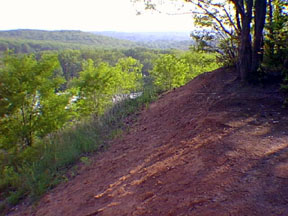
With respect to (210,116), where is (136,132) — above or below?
below

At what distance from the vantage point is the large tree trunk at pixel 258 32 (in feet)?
17.7

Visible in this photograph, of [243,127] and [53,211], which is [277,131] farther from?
[53,211]

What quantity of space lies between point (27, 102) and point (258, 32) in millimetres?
10143

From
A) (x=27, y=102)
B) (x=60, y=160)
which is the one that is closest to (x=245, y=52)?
(x=60, y=160)

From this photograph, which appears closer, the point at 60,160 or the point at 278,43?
the point at 278,43

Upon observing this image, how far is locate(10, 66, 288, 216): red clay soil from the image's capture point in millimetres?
2518

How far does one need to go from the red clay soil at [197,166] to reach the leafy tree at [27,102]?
807 centimetres

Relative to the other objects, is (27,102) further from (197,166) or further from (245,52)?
(197,166)

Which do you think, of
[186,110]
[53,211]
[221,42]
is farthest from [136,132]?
[221,42]

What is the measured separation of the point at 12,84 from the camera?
1194 cm

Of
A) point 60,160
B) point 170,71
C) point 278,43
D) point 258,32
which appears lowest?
point 60,160

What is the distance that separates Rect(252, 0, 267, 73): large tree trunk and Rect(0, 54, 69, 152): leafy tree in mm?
9270

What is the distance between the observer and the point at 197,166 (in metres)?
3.15

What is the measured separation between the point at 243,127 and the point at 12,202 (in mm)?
3707
